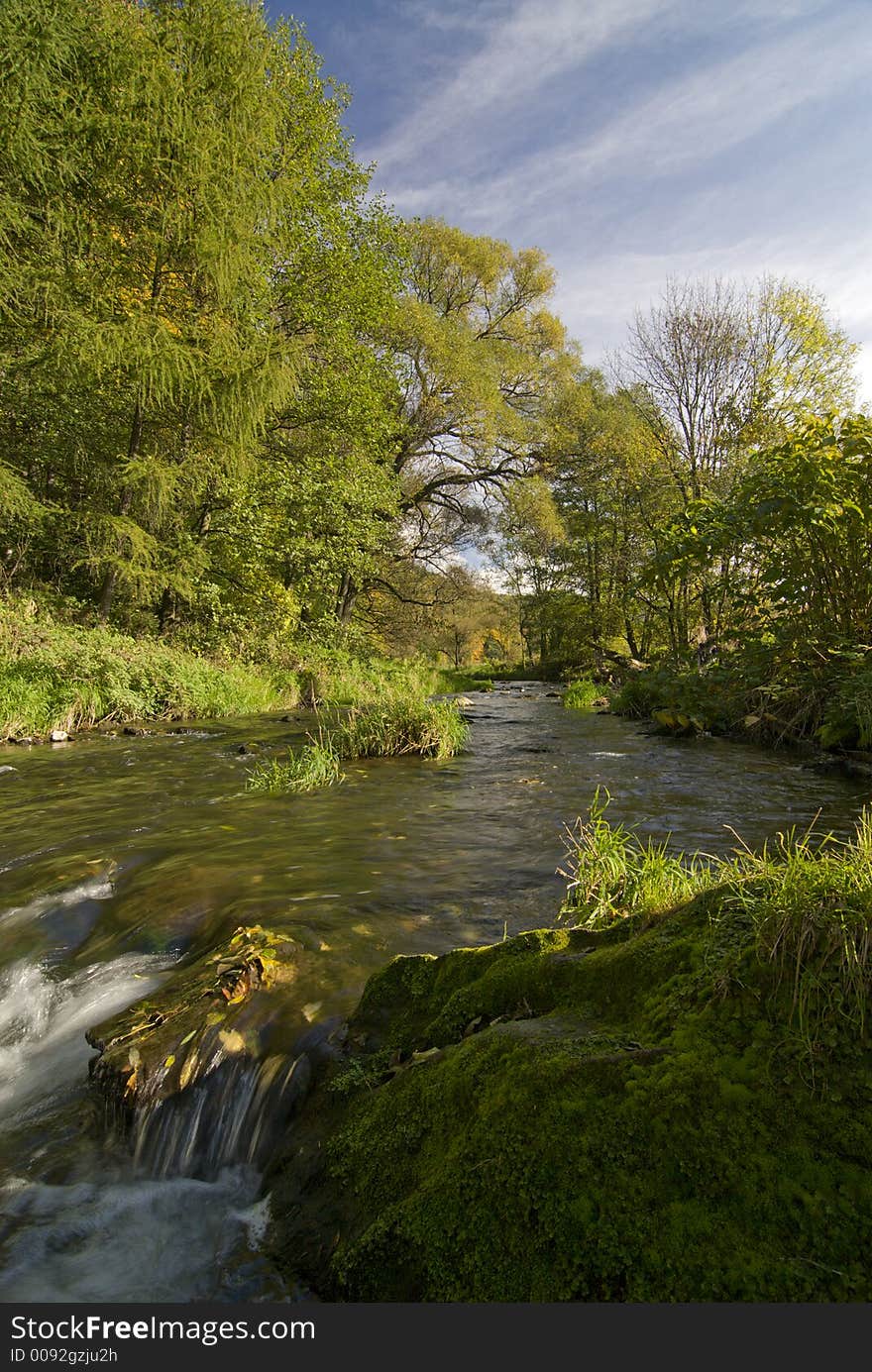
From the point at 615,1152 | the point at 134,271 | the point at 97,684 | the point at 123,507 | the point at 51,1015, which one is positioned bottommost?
the point at 51,1015

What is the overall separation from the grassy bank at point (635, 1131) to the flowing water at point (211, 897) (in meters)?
0.39

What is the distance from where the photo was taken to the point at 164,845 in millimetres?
5828

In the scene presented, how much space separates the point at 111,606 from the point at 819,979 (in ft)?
58.3

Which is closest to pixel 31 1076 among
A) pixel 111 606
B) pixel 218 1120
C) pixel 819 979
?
pixel 218 1120

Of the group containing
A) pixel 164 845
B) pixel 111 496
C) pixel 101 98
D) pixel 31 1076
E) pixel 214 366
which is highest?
pixel 101 98

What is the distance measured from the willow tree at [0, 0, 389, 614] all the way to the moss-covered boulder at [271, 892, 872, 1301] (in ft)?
49.1

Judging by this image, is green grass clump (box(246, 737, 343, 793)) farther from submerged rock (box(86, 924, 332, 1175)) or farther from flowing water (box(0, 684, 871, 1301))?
submerged rock (box(86, 924, 332, 1175))

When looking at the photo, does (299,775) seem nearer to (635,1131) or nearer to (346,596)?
(635,1131)

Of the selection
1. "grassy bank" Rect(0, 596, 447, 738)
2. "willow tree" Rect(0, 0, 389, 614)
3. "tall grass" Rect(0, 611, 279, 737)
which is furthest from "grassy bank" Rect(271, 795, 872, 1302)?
"willow tree" Rect(0, 0, 389, 614)

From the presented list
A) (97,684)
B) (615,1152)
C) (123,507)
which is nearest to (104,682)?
(97,684)

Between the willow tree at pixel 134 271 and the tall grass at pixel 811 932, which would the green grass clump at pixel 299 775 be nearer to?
the tall grass at pixel 811 932

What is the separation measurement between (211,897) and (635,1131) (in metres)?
3.69

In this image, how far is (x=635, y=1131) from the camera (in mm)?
1608

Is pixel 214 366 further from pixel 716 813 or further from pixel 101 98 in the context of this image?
pixel 716 813
